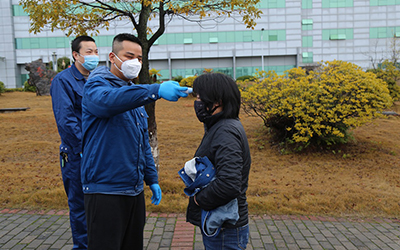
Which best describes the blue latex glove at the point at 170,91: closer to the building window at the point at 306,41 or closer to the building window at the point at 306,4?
the building window at the point at 306,41

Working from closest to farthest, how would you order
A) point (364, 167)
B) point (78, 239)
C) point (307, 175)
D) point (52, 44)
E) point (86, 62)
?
point (78, 239)
point (86, 62)
point (307, 175)
point (364, 167)
point (52, 44)

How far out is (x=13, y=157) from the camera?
298 inches

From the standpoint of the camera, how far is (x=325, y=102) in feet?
23.0

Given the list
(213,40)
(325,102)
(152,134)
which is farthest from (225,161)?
(213,40)

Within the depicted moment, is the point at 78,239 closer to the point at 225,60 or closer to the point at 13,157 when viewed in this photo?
the point at 13,157

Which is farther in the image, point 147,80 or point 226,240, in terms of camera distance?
point 147,80

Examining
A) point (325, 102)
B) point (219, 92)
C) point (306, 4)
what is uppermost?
point (306, 4)

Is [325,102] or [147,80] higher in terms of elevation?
[147,80]

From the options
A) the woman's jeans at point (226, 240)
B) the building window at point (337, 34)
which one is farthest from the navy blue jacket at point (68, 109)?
the building window at point (337, 34)

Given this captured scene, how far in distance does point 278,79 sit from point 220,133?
6053mm

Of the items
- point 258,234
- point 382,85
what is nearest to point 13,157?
point 258,234

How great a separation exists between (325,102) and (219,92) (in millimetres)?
5555

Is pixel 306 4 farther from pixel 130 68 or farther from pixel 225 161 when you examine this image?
pixel 225 161

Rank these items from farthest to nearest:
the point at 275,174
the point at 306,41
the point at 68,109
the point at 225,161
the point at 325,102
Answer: the point at 306,41
the point at 325,102
the point at 275,174
the point at 68,109
the point at 225,161
